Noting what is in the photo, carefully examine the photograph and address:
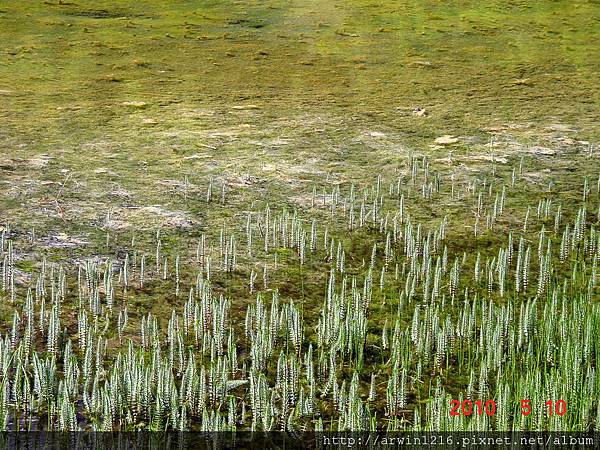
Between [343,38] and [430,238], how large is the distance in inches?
237

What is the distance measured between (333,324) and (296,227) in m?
1.58

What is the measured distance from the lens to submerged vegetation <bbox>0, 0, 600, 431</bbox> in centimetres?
421

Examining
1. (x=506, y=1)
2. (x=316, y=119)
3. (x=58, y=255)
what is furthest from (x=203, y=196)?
(x=506, y=1)

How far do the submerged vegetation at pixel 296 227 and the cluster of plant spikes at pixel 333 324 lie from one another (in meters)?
0.02

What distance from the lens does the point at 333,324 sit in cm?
496

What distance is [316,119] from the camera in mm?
8898

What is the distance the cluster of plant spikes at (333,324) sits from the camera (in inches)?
159

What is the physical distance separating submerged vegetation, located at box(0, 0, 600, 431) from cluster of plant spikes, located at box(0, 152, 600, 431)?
0.7 inches
